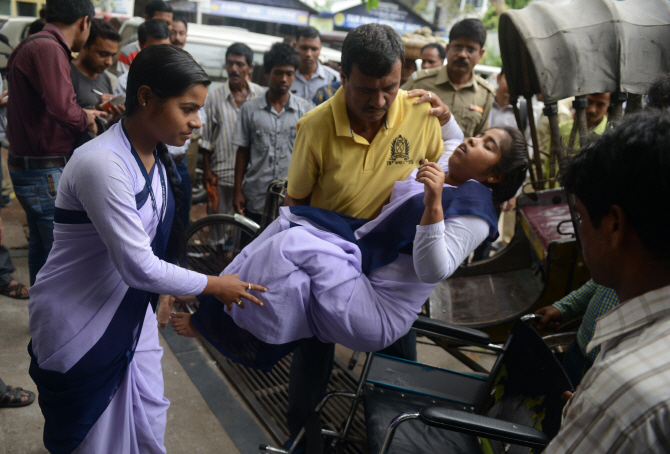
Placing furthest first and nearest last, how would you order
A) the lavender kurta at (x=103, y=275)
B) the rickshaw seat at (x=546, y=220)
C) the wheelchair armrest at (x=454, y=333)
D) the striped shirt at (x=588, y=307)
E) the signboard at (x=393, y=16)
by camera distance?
the signboard at (x=393, y=16), the rickshaw seat at (x=546, y=220), the wheelchair armrest at (x=454, y=333), the striped shirt at (x=588, y=307), the lavender kurta at (x=103, y=275)

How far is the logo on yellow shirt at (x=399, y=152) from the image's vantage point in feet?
7.17

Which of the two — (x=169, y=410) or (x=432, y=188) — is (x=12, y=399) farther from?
(x=432, y=188)

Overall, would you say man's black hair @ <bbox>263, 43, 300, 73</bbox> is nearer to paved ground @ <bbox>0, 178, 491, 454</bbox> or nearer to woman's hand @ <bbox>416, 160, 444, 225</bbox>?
paved ground @ <bbox>0, 178, 491, 454</bbox>

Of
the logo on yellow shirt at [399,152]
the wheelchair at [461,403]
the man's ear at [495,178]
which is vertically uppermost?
the logo on yellow shirt at [399,152]

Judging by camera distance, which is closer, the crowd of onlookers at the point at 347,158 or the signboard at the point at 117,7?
the crowd of onlookers at the point at 347,158

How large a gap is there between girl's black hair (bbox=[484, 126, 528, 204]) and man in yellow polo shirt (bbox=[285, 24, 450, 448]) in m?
0.32

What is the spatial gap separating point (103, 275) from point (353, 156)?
106cm

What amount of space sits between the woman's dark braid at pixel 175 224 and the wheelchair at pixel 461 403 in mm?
941

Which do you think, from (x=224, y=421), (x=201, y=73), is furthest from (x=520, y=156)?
(x=224, y=421)

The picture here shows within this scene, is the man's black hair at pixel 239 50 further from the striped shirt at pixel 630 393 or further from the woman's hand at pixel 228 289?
the striped shirt at pixel 630 393

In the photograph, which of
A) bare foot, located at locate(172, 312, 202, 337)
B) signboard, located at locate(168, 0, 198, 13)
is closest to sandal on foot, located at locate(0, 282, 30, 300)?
bare foot, located at locate(172, 312, 202, 337)

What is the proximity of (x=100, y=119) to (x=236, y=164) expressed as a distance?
4.17 feet

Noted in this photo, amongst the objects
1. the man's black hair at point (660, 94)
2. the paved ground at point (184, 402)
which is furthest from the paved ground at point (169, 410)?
the man's black hair at point (660, 94)

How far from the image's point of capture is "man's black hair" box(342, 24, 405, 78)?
2.01 m
